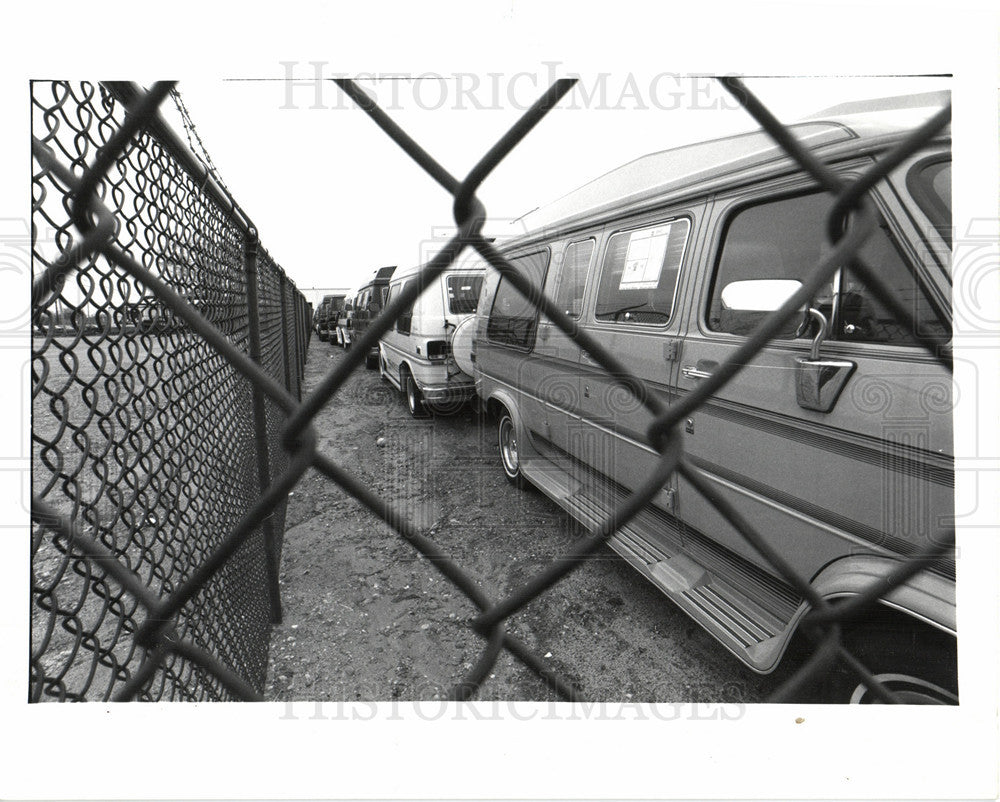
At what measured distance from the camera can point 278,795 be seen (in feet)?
2.10

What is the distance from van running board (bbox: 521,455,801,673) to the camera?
6.77 ft

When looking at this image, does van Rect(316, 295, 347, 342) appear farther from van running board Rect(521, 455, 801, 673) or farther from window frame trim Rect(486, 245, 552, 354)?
van running board Rect(521, 455, 801, 673)

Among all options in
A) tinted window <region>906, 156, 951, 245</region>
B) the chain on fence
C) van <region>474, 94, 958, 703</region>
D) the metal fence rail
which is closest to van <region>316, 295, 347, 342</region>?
van <region>474, 94, 958, 703</region>

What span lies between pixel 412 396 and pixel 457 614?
14.0 feet

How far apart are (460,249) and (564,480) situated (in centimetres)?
331

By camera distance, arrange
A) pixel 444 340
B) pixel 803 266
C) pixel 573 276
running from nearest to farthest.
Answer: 1. pixel 803 266
2. pixel 573 276
3. pixel 444 340

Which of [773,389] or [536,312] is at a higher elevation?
[536,312]

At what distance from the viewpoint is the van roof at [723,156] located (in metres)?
1.67

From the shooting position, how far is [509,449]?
483 centimetres

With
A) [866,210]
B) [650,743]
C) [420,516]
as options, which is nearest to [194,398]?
[650,743]

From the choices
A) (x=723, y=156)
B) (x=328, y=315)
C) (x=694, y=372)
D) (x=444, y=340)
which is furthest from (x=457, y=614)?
(x=328, y=315)

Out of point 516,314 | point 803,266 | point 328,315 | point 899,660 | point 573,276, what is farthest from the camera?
point 328,315

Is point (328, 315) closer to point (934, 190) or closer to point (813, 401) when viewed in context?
point (813, 401)

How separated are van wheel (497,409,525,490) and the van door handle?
7.15 feet
